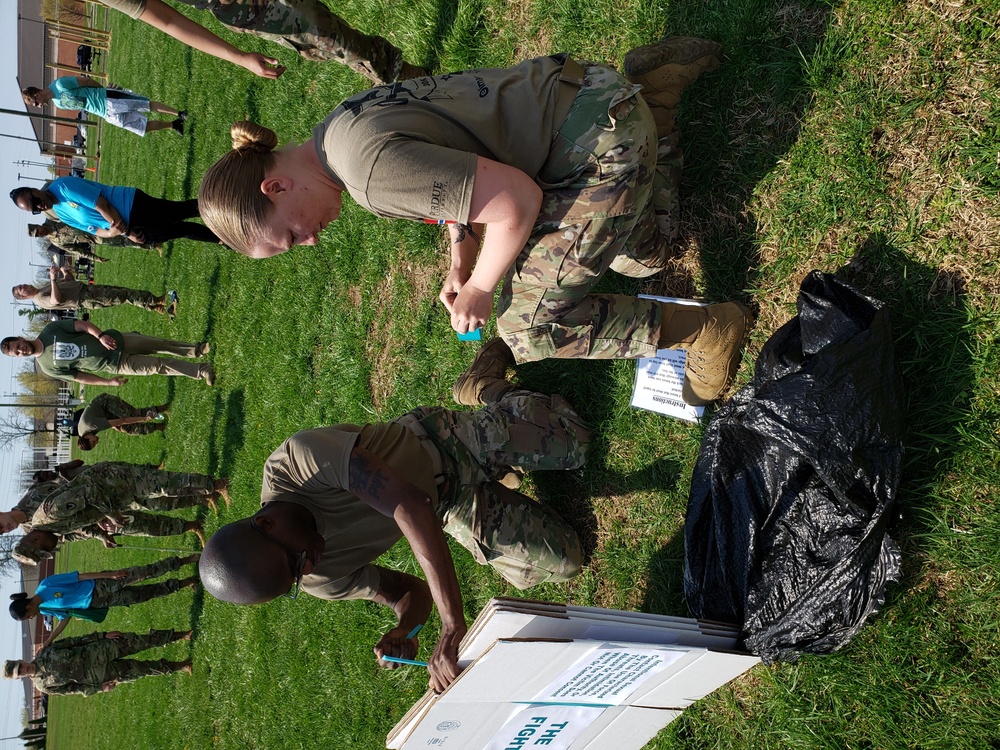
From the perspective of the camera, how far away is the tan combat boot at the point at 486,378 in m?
4.20

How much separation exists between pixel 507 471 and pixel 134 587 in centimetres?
641

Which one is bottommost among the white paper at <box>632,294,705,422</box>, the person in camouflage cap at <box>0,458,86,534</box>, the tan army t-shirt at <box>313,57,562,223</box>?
the person in camouflage cap at <box>0,458,86,534</box>

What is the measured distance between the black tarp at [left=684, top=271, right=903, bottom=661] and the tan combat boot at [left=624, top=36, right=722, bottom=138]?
3.99ft

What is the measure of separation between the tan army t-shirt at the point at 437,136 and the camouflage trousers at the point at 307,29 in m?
2.41

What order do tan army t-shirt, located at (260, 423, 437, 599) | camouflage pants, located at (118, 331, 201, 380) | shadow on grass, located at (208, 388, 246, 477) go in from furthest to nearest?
camouflage pants, located at (118, 331, 201, 380)
shadow on grass, located at (208, 388, 246, 477)
tan army t-shirt, located at (260, 423, 437, 599)

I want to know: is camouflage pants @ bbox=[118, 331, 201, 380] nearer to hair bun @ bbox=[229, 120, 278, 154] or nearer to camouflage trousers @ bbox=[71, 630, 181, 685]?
camouflage trousers @ bbox=[71, 630, 181, 685]

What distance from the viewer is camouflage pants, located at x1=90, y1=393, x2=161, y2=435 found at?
9648 millimetres

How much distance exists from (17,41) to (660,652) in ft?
98.1

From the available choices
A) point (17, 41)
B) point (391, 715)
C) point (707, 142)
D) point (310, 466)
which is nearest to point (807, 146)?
point (707, 142)

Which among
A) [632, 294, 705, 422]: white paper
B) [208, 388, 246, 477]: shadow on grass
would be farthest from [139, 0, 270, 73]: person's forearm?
[208, 388, 246, 477]: shadow on grass

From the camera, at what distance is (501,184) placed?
2.10 metres

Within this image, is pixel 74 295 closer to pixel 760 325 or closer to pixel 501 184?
pixel 501 184

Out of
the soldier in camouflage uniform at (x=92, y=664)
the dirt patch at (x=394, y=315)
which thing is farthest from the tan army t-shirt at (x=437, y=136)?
the soldier in camouflage uniform at (x=92, y=664)

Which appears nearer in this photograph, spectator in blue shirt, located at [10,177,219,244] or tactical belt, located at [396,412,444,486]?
tactical belt, located at [396,412,444,486]
